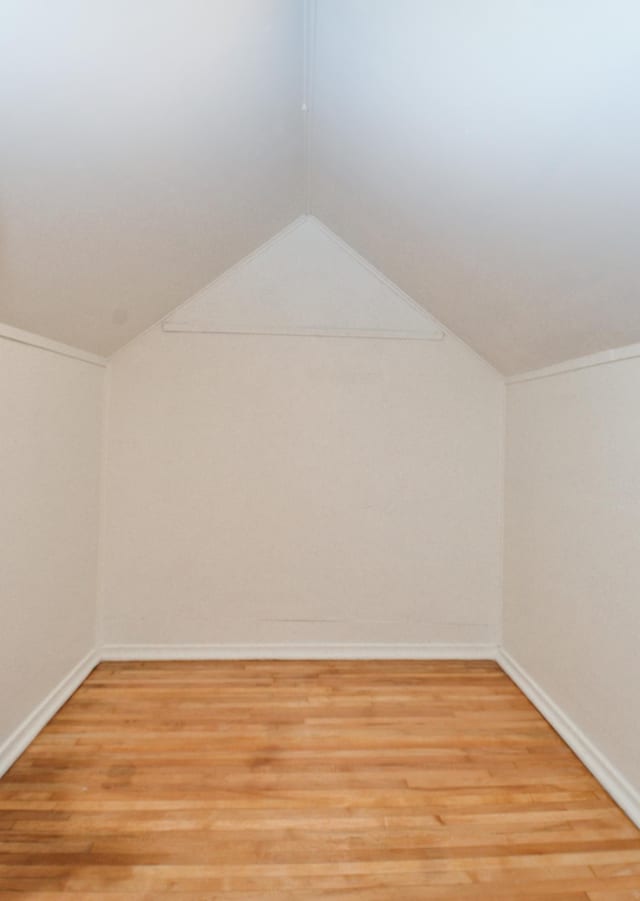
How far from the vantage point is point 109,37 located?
1.27 metres

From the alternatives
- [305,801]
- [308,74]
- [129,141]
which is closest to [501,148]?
[308,74]

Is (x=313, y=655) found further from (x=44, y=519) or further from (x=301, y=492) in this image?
(x=44, y=519)

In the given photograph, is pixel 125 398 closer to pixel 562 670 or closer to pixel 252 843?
pixel 252 843

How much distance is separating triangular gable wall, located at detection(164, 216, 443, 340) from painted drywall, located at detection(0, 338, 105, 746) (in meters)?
0.79

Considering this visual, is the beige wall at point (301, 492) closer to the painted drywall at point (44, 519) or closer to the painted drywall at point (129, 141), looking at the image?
the painted drywall at point (44, 519)

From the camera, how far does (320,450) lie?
3182 millimetres

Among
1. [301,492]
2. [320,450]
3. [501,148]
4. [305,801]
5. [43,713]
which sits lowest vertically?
[305,801]

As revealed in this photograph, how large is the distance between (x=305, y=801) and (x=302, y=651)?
120cm

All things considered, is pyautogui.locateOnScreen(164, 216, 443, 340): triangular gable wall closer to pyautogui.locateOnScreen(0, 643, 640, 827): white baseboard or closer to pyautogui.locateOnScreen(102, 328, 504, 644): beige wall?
pyautogui.locateOnScreen(102, 328, 504, 644): beige wall

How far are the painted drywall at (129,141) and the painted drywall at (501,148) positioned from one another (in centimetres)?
24

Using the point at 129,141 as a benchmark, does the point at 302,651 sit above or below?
below

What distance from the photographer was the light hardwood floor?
1.63 meters

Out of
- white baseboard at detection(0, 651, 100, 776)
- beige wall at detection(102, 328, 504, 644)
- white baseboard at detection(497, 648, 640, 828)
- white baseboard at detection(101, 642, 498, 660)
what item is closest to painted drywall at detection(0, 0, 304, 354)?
beige wall at detection(102, 328, 504, 644)

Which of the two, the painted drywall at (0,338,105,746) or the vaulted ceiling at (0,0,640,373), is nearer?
the vaulted ceiling at (0,0,640,373)
